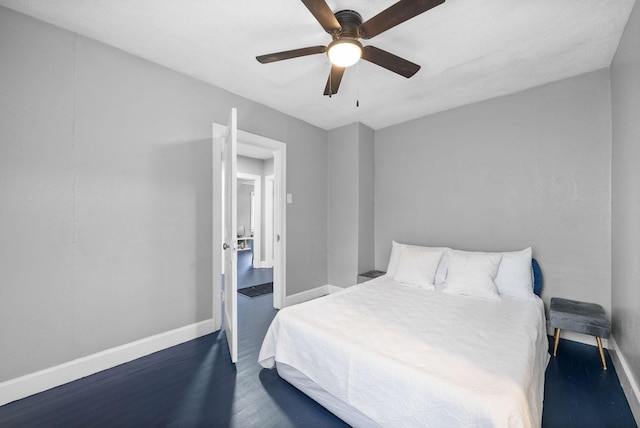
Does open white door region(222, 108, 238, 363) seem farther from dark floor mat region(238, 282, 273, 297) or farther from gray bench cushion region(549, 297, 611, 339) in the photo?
gray bench cushion region(549, 297, 611, 339)

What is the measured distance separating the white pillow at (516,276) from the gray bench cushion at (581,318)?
8.9 inches

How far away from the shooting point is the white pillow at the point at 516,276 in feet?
8.07

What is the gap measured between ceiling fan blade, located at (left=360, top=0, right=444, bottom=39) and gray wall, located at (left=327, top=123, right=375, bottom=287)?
2238 mm

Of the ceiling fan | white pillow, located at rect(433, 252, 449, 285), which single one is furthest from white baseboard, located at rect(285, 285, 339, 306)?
the ceiling fan

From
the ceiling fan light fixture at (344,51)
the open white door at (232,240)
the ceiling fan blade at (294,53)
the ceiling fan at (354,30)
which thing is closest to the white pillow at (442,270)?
the ceiling fan at (354,30)

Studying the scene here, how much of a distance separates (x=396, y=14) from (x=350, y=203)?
2.61 metres

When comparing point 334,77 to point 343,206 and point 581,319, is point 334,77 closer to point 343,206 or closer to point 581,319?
point 343,206

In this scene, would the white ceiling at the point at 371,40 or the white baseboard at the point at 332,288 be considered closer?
the white ceiling at the point at 371,40

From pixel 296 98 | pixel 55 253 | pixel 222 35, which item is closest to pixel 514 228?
pixel 296 98

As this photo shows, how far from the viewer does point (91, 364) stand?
2.04 meters

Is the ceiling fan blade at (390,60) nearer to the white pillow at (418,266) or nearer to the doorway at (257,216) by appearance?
the white pillow at (418,266)

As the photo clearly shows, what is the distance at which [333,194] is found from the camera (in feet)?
13.4

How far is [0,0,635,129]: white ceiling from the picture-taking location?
1.73 metres

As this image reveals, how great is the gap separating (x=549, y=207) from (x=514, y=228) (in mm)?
364
